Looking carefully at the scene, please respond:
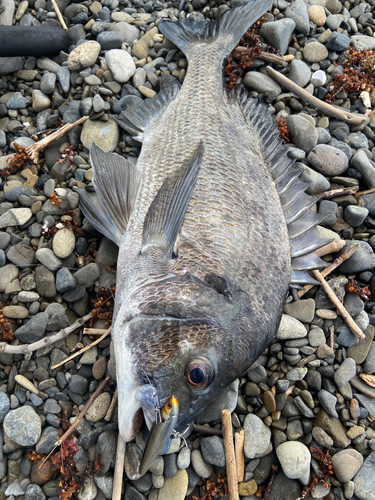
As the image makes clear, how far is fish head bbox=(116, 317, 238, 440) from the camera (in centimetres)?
214

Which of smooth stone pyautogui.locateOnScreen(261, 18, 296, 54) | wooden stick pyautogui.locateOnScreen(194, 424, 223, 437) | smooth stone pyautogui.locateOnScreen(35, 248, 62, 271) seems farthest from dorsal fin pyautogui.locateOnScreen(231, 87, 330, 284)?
smooth stone pyautogui.locateOnScreen(35, 248, 62, 271)

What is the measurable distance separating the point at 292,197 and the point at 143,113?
1.68m

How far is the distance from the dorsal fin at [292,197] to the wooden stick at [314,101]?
632 mm

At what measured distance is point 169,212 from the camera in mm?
2662

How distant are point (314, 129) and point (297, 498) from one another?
3331mm

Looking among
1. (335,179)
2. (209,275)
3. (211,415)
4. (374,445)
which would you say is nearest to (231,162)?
(209,275)

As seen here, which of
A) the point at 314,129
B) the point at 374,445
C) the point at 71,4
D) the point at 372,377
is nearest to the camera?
the point at 374,445

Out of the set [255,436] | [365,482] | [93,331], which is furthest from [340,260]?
[93,331]

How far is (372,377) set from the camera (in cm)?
329

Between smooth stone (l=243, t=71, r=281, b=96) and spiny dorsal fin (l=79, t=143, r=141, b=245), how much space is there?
1739 millimetres

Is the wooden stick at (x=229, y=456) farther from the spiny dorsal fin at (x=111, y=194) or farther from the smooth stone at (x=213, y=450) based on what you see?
the spiny dorsal fin at (x=111, y=194)

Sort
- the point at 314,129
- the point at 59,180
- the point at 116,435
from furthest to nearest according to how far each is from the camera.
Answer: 1. the point at 314,129
2. the point at 59,180
3. the point at 116,435

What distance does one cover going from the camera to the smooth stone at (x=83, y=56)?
391 centimetres

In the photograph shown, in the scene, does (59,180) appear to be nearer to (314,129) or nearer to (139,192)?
Result: (139,192)
